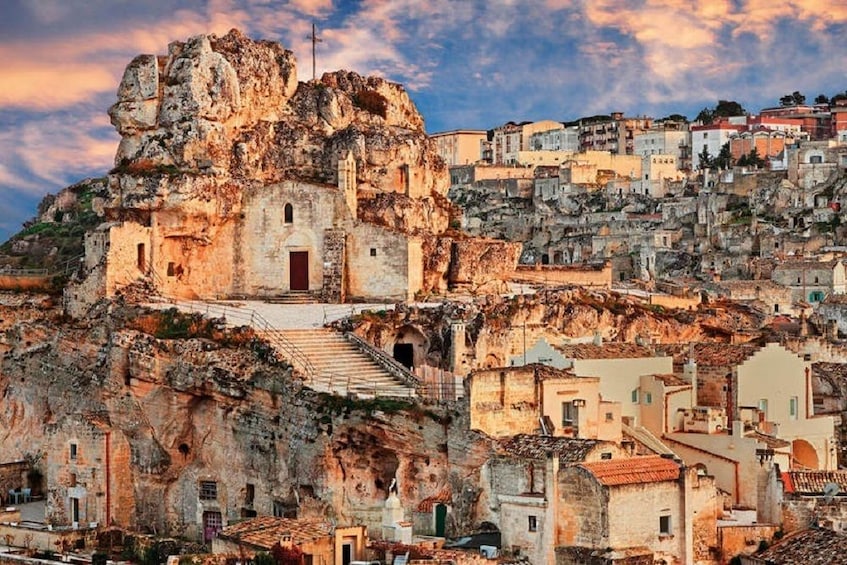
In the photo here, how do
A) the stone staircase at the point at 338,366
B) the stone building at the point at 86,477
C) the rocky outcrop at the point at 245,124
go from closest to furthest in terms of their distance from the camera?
the stone staircase at the point at 338,366 < the stone building at the point at 86,477 < the rocky outcrop at the point at 245,124

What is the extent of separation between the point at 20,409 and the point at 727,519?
23.3m

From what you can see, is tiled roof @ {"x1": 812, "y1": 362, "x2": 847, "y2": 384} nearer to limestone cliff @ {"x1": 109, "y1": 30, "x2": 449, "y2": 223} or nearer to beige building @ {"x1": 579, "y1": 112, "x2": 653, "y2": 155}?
limestone cliff @ {"x1": 109, "y1": 30, "x2": 449, "y2": 223}

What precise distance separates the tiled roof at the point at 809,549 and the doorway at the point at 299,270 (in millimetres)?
20594

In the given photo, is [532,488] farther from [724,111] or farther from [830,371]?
[724,111]

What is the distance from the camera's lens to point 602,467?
105 feet

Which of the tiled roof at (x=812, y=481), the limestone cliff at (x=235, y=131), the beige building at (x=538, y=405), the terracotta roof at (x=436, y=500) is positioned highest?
the limestone cliff at (x=235, y=131)

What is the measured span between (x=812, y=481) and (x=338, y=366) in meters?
13.2

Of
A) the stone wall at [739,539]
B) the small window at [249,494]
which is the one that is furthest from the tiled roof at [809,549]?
the small window at [249,494]

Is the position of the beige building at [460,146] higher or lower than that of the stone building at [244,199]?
higher

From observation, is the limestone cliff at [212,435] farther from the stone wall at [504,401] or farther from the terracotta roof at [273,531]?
the terracotta roof at [273,531]

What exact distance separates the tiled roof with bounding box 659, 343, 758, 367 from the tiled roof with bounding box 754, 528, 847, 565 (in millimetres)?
10777

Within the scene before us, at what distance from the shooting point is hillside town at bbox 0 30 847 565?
3384cm

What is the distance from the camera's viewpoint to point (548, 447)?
33906 millimetres

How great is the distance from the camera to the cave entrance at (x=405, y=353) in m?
46.8
